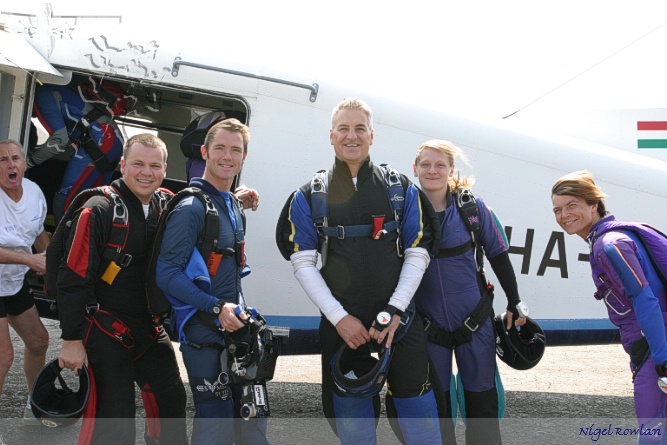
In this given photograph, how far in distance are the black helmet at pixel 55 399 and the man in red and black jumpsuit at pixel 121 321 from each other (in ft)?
0.15

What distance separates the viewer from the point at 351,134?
332cm

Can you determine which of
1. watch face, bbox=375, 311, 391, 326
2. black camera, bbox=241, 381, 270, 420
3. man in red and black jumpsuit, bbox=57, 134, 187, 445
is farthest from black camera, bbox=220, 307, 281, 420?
watch face, bbox=375, 311, 391, 326

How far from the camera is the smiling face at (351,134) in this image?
3.33 meters

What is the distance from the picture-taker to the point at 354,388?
315cm

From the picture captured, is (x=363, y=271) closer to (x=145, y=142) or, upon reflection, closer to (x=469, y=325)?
(x=469, y=325)

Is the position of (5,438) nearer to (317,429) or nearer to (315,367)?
(317,429)

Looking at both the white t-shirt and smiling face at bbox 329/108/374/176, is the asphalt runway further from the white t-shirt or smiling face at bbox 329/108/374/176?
smiling face at bbox 329/108/374/176

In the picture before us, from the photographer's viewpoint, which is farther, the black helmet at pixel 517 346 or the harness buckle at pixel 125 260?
the black helmet at pixel 517 346

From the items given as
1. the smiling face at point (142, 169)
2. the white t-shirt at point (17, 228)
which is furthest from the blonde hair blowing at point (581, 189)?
the white t-shirt at point (17, 228)

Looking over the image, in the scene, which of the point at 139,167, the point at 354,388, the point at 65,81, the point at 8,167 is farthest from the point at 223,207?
the point at 65,81

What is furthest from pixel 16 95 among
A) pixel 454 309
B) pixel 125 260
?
pixel 454 309

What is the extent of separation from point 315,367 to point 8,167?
3766mm

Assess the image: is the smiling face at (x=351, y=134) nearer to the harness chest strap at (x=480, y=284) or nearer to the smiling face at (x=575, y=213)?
the harness chest strap at (x=480, y=284)

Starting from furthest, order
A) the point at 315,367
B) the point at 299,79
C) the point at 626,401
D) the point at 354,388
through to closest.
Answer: the point at 315,367
the point at 626,401
the point at 299,79
the point at 354,388
